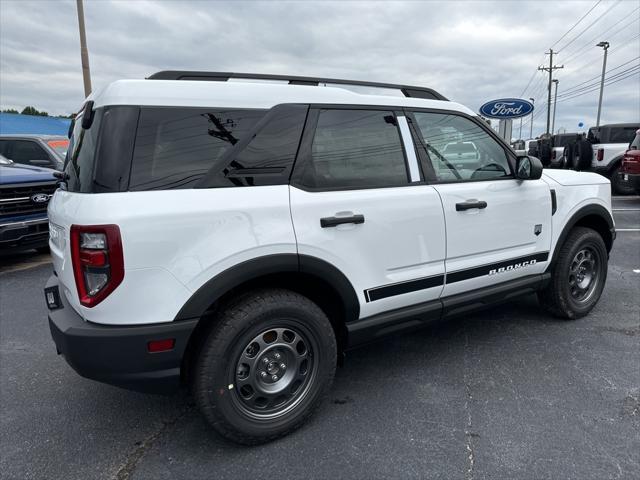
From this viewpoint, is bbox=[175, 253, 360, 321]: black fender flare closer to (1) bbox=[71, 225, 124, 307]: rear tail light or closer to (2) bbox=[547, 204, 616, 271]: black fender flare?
(1) bbox=[71, 225, 124, 307]: rear tail light

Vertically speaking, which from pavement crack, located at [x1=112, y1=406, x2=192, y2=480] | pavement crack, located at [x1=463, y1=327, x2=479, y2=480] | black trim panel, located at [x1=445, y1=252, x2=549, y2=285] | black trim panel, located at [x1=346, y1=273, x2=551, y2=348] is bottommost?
pavement crack, located at [x1=463, y1=327, x2=479, y2=480]

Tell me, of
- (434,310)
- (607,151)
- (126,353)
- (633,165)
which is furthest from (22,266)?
(607,151)

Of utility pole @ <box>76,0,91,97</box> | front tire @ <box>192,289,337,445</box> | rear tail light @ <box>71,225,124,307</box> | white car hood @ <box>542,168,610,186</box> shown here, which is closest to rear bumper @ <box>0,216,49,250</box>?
rear tail light @ <box>71,225,124,307</box>

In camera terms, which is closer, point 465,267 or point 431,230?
point 431,230

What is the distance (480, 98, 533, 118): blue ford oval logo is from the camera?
10867 millimetres

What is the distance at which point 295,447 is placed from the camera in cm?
245

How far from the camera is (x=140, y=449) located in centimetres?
245

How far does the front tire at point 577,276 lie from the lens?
384 centimetres

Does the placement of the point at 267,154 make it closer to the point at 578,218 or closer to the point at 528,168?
the point at 528,168

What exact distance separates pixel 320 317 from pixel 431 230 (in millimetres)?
921

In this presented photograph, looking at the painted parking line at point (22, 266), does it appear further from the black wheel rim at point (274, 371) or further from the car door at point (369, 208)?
the car door at point (369, 208)

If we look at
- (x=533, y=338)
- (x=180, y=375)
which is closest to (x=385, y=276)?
(x=180, y=375)

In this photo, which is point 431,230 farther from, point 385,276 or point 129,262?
point 129,262

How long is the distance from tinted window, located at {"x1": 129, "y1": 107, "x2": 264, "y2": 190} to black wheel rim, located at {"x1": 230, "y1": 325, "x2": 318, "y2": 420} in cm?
89
